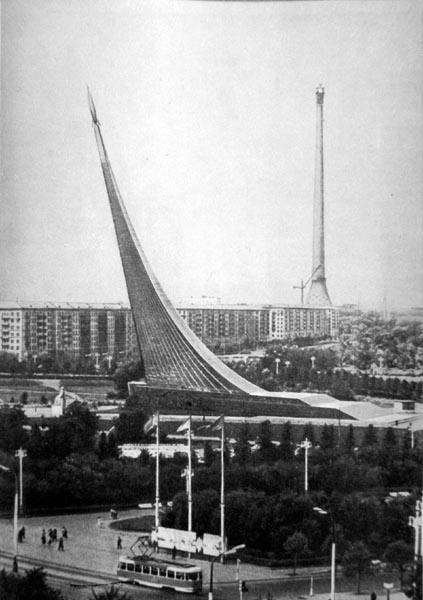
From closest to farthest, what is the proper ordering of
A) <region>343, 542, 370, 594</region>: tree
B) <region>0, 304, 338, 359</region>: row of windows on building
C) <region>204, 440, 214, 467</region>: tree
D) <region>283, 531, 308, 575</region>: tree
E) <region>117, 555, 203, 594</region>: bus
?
<region>117, 555, 203, 594</region>: bus → <region>343, 542, 370, 594</region>: tree → <region>283, 531, 308, 575</region>: tree → <region>204, 440, 214, 467</region>: tree → <region>0, 304, 338, 359</region>: row of windows on building

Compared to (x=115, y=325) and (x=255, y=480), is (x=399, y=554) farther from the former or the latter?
(x=115, y=325)

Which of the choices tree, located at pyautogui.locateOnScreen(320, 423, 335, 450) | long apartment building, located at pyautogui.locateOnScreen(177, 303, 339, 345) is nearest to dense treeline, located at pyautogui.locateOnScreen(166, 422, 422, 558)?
tree, located at pyautogui.locateOnScreen(320, 423, 335, 450)

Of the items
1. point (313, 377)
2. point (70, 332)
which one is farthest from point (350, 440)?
point (70, 332)

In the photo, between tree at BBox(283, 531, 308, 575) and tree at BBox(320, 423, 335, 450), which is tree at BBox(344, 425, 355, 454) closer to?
tree at BBox(320, 423, 335, 450)

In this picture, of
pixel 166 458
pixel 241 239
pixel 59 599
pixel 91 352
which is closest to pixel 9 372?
pixel 91 352

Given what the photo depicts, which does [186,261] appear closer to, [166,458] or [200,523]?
[166,458]

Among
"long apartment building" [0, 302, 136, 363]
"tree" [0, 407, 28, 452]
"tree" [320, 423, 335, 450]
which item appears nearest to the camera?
"tree" [320, 423, 335, 450]
